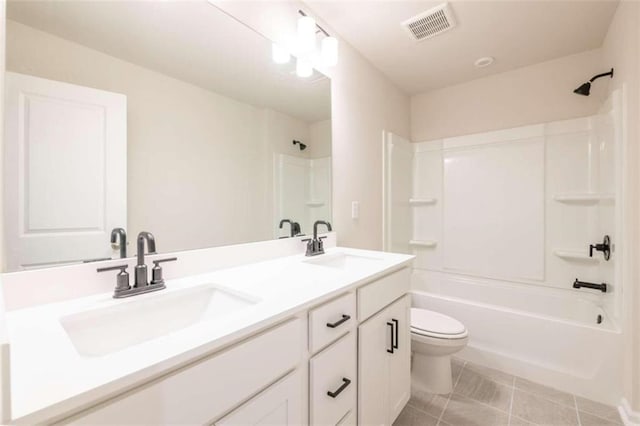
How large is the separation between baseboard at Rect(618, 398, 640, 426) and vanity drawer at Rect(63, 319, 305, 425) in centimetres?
187

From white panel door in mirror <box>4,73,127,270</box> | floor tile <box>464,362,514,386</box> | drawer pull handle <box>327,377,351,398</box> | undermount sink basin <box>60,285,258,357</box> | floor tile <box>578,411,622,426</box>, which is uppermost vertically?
white panel door in mirror <box>4,73,127,270</box>

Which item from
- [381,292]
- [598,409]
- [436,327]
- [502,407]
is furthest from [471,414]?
[381,292]

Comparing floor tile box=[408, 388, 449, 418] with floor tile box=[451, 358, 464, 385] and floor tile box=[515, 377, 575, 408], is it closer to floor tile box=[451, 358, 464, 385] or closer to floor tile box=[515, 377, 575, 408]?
floor tile box=[451, 358, 464, 385]

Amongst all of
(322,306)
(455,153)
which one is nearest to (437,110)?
(455,153)

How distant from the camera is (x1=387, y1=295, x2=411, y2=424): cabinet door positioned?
1317 millimetres

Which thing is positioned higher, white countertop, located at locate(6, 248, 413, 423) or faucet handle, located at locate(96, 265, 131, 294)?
faucet handle, located at locate(96, 265, 131, 294)

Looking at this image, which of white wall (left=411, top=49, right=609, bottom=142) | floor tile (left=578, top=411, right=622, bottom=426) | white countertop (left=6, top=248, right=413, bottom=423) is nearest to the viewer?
white countertop (left=6, top=248, right=413, bottom=423)

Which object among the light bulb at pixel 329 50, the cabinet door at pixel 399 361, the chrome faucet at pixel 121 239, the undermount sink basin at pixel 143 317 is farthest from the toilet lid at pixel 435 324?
the light bulb at pixel 329 50

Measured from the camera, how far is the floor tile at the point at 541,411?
1501mm

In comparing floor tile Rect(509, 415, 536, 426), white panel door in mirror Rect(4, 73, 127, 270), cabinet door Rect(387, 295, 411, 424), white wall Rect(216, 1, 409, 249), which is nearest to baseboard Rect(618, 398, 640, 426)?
floor tile Rect(509, 415, 536, 426)

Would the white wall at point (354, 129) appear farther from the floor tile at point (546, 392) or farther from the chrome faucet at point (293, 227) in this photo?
the floor tile at point (546, 392)

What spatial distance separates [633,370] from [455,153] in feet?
6.36

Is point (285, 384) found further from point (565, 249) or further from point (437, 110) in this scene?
point (437, 110)

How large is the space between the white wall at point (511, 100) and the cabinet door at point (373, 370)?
223 cm
